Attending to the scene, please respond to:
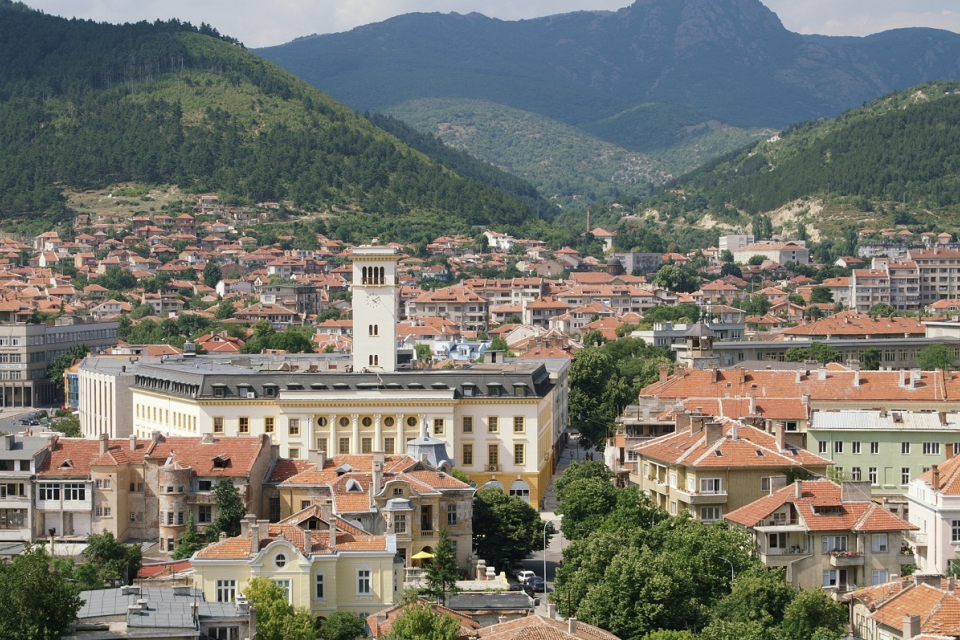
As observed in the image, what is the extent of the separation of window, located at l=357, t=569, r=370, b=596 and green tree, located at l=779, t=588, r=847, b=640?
11.7 meters

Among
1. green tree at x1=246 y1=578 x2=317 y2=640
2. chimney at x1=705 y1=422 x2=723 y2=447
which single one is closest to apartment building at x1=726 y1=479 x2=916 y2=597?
chimney at x1=705 y1=422 x2=723 y2=447

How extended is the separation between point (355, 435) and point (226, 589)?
2719 cm

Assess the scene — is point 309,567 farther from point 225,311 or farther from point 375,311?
point 225,311

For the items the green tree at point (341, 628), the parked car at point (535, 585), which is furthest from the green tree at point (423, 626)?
the parked car at point (535, 585)

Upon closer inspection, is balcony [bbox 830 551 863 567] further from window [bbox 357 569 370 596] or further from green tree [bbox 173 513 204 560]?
green tree [bbox 173 513 204 560]

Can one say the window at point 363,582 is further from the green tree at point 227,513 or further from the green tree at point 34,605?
the green tree at point 227,513

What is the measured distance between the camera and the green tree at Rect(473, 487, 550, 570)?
6381 centimetres

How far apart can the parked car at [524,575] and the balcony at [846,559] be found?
10.3 metres

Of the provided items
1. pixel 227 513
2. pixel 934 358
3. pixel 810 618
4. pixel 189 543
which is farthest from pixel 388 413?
pixel 934 358

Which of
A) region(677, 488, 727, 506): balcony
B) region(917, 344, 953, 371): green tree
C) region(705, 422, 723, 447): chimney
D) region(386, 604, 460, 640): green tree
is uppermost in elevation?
region(705, 422, 723, 447): chimney

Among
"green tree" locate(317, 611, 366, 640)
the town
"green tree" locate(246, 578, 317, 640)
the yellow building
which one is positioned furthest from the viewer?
the town

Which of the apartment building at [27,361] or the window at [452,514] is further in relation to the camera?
the apartment building at [27,361]

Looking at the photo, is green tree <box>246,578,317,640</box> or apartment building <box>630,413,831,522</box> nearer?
green tree <box>246,578,317,640</box>

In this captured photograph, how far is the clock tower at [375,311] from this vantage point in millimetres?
84750
